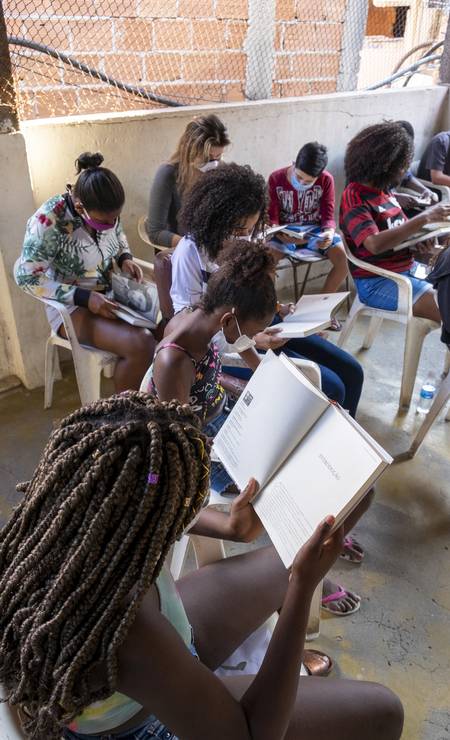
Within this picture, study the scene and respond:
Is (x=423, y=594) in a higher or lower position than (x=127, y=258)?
lower

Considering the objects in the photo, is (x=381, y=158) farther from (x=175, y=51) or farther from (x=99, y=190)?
(x=175, y=51)

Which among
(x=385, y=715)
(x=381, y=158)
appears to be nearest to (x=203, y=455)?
(x=385, y=715)

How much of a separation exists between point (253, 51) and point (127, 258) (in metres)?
2.09

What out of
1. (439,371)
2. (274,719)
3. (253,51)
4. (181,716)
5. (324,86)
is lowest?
(439,371)

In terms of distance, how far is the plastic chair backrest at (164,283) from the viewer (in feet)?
8.61

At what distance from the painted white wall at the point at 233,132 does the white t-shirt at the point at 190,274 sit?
1.08 m

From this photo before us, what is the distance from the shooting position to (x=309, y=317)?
2.27 m

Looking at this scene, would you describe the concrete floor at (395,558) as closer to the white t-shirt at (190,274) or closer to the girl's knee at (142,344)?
the girl's knee at (142,344)

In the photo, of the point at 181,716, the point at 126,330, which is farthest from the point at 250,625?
the point at 126,330

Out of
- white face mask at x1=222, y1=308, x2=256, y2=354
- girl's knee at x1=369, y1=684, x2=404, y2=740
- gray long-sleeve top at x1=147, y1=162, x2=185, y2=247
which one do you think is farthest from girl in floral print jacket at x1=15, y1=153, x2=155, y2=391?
girl's knee at x1=369, y1=684, x2=404, y2=740

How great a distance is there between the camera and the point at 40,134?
289cm

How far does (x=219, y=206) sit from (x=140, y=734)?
181 cm

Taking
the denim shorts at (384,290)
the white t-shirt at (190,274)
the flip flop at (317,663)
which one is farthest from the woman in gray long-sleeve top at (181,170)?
the flip flop at (317,663)

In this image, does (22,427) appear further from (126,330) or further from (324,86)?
(324,86)
